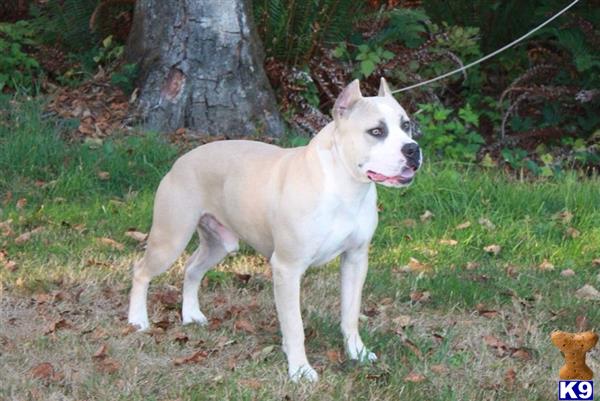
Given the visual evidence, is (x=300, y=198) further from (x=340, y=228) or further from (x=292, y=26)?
(x=292, y=26)

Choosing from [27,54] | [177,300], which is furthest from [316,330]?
[27,54]

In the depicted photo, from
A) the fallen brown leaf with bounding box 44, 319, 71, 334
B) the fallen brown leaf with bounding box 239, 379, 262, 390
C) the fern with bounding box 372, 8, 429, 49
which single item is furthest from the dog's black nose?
the fern with bounding box 372, 8, 429, 49

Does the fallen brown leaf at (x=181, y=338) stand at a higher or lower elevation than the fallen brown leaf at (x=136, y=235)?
higher

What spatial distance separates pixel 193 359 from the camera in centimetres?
519

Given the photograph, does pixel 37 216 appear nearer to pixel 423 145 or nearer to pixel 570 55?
pixel 423 145

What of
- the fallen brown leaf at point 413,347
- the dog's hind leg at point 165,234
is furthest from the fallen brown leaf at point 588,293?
the dog's hind leg at point 165,234

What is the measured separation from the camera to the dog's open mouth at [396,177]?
184 inches

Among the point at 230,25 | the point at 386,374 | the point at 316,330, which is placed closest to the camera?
the point at 386,374

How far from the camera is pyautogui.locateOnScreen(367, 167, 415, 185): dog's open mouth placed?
4684 millimetres

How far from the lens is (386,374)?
500 cm

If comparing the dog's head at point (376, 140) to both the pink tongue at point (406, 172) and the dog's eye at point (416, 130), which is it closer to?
the pink tongue at point (406, 172)

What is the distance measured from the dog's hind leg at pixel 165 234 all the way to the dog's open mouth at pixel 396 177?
117cm

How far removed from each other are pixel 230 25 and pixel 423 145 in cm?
200

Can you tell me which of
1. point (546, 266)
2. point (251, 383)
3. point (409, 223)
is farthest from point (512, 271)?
point (251, 383)
